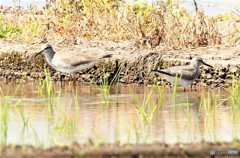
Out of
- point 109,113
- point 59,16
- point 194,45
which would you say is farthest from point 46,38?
point 109,113

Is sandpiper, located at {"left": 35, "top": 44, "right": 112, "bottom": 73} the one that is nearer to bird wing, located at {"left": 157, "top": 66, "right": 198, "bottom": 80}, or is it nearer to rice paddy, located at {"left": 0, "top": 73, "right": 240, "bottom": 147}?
bird wing, located at {"left": 157, "top": 66, "right": 198, "bottom": 80}

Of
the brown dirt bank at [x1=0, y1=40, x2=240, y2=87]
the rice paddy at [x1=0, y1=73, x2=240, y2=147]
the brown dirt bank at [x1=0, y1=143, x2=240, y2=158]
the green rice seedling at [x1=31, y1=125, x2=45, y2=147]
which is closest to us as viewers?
the brown dirt bank at [x1=0, y1=143, x2=240, y2=158]

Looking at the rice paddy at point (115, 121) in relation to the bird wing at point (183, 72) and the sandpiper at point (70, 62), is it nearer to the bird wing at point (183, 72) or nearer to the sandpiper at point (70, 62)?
the bird wing at point (183, 72)

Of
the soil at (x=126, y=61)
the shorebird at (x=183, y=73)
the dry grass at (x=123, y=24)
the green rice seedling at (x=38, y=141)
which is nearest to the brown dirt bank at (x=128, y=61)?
the soil at (x=126, y=61)

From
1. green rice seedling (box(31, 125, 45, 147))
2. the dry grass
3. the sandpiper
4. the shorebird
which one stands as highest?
the dry grass

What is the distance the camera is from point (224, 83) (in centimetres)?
1141

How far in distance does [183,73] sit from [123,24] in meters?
2.94

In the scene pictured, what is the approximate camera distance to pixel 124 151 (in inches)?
220

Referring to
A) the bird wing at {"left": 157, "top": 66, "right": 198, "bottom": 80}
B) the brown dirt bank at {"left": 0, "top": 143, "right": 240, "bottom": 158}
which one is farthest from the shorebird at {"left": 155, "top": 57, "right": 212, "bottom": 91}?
the brown dirt bank at {"left": 0, "top": 143, "right": 240, "bottom": 158}

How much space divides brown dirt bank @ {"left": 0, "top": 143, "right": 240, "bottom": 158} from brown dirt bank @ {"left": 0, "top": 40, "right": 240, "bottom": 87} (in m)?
5.72

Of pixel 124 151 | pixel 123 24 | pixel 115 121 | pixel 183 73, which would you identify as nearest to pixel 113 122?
pixel 115 121

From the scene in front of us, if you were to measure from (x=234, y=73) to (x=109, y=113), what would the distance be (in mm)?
3291

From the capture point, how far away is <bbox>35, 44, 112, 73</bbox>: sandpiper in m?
11.9

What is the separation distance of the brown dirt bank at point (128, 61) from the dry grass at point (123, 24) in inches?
9.6
